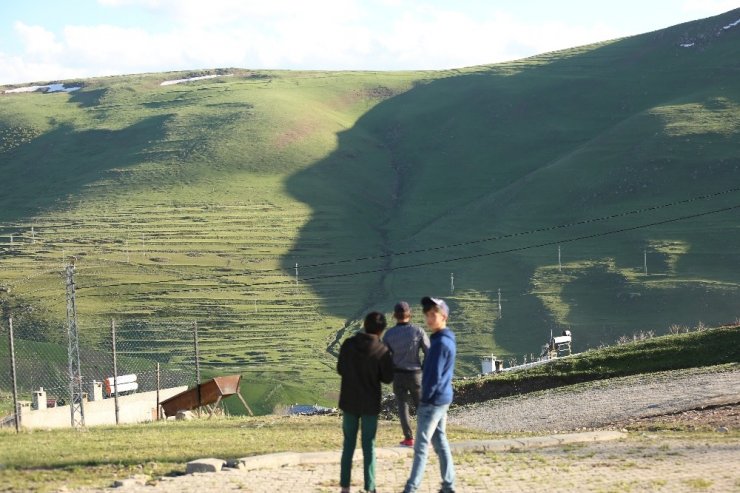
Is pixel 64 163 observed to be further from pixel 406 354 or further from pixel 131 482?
pixel 131 482

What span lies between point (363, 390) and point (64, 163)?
155 metres

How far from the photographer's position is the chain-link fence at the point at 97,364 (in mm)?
48000

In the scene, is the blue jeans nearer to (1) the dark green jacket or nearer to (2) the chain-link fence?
(1) the dark green jacket

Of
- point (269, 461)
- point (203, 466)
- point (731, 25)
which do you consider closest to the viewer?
point (203, 466)

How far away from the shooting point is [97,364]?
69.0 metres

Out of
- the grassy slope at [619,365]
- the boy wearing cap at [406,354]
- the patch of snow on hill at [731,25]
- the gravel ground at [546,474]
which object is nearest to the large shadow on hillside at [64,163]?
the patch of snow on hill at [731,25]

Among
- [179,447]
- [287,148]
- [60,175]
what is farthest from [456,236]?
[179,447]

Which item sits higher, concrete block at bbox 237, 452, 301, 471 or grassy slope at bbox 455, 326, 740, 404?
concrete block at bbox 237, 452, 301, 471

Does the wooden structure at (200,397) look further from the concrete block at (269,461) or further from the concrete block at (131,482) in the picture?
the concrete block at (131,482)

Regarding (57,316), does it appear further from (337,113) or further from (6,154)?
(337,113)

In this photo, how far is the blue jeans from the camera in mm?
12773

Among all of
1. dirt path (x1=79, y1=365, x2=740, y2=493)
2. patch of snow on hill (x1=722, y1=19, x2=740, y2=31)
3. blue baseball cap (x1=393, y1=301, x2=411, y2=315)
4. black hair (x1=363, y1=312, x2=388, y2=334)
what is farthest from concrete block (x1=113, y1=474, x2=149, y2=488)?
patch of snow on hill (x1=722, y1=19, x2=740, y2=31)

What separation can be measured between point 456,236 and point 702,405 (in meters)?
90.1

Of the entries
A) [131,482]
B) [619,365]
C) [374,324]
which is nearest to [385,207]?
[619,365]
